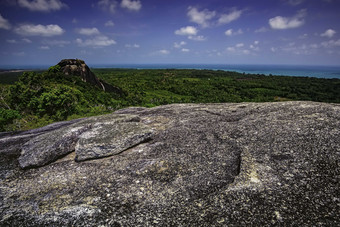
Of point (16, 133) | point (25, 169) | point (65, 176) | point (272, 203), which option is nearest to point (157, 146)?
point (65, 176)

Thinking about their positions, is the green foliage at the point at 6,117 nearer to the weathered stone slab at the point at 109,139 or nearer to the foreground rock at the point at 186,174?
the foreground rock at the point at 186,174

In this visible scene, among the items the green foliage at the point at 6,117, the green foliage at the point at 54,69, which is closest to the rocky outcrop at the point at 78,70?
the green foliage at the point at 54,69

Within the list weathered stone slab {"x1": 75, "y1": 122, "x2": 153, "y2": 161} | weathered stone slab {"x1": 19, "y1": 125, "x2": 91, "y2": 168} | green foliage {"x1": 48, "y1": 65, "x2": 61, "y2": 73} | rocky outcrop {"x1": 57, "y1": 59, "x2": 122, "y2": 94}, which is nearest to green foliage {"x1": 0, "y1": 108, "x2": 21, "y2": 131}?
weathered stone slab {"x1": 19, "y1": 125, "x2": 91, "y2": 168}

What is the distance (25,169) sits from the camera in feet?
49.3

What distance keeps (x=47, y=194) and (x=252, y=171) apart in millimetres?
13401

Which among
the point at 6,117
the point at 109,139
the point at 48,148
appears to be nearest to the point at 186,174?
the point at 109,139

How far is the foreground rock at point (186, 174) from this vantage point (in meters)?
9.53

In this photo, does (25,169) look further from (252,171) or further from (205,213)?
(252,171)

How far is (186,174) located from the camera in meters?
12.6

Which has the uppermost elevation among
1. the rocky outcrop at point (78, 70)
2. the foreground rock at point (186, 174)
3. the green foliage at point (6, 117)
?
the rocky outcrop at point (78, 70)

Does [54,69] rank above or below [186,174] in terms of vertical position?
above

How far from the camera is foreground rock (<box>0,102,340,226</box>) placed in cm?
953

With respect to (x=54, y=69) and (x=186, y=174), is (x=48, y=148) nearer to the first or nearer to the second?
(x=186, y=174)

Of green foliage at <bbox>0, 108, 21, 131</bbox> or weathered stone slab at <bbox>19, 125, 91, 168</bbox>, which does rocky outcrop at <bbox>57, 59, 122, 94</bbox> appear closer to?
green foliage at <bbox>0, 108, 21, 131</bbox>
